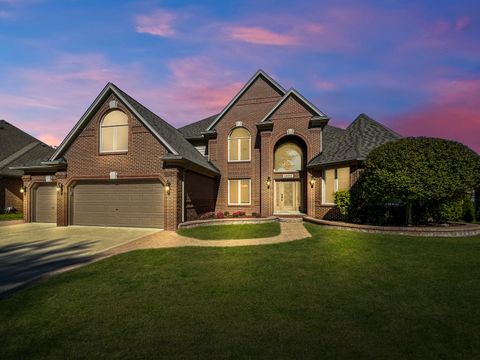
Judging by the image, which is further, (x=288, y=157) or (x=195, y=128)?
(x=195, y=128)

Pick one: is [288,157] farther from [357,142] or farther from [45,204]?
[45,204]

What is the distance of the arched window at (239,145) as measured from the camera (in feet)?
63.8

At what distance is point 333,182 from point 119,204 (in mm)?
13007

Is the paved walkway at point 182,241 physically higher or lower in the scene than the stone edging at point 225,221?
lower

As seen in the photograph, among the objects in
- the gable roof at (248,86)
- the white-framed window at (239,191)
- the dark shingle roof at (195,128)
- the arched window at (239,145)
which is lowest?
the white-framed window at (239,191)

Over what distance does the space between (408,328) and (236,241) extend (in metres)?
7.08

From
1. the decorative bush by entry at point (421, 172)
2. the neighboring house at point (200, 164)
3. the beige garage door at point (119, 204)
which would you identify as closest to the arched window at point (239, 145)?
the neighboring house at point (200, 164)

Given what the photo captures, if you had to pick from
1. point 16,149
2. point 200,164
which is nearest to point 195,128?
point 200,164

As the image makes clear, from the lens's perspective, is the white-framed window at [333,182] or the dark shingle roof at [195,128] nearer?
the white-framed window at [333,182]

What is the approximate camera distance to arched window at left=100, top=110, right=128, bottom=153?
1429 centimetres

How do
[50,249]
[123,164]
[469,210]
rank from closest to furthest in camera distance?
[50,249] → [123,164] → [469,210]

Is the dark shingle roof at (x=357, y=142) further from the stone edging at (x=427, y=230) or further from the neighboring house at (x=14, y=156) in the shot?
the neighboring house at (x=14, y=156)

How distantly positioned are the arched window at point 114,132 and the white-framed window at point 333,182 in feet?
40.6

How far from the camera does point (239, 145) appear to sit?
1956cm
